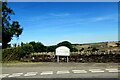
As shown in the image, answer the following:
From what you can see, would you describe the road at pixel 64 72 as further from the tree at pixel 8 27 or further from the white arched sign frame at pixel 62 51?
the tree at pixel 8 27

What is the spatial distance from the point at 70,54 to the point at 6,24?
38.2 ft

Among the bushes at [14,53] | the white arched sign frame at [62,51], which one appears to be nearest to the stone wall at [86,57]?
the white arched sign frame at [62,51]

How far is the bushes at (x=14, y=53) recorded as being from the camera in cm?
1895

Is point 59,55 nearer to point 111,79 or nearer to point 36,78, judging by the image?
point 36,78

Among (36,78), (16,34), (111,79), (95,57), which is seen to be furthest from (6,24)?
(111,79)

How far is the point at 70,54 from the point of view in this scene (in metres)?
18.1

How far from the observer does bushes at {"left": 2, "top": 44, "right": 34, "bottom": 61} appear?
1895cm

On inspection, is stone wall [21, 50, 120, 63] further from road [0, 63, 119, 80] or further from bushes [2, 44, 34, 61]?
road [0, 63, 119, 80]

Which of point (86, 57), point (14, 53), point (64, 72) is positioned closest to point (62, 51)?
point (86, 57)

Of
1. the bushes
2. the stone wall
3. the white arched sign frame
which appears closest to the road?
the stone wall

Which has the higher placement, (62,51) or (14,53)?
(62,51)

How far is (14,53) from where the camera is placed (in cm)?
1923

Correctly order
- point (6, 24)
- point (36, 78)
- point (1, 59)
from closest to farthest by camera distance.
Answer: point (36, 78) → point (1, 59) → point (6, 24)

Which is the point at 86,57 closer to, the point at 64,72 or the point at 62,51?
the point at 62,51
